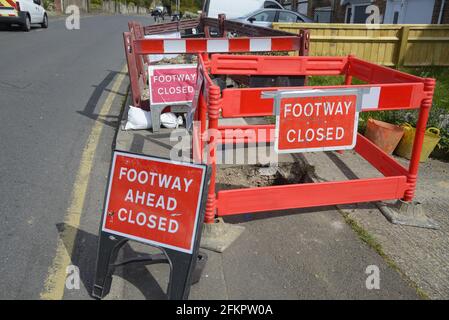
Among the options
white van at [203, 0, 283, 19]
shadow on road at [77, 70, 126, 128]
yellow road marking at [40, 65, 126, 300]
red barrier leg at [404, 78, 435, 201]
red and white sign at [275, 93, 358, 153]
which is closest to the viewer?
yellow road marking at [40, 65, 126, 300]

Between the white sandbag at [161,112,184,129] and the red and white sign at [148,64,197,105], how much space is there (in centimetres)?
33

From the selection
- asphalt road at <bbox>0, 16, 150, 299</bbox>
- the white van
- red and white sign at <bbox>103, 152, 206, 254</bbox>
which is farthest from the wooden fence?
red and white sign at <bbox>103, 152, 206, 254</bbox>

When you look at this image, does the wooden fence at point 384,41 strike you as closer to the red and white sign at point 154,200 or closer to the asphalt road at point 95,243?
the asphalt road at point 95,243

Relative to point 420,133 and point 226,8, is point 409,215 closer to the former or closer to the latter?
point 420,133

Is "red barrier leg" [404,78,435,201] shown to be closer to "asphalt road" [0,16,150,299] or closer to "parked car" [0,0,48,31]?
"asphalt road" [0,16,150,299]

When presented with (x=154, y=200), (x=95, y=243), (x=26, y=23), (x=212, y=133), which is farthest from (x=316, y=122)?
(x=26, y=23)

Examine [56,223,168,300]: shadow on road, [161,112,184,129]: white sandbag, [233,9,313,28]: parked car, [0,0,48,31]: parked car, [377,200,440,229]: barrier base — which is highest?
[233,9,313,28]: parked car

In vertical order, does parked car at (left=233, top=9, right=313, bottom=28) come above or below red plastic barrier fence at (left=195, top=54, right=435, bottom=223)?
above

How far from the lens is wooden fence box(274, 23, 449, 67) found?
10.3 meters

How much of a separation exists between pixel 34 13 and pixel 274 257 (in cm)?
Answer: 1951

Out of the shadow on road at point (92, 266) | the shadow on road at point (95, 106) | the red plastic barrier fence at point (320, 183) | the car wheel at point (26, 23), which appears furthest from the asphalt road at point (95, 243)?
the car wheel at point (26, 23)

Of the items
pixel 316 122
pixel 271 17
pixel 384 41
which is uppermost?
pixel 271 17

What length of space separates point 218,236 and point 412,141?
10.3ft

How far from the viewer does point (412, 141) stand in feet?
17.0
